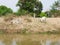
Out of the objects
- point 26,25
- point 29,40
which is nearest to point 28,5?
point 26,25

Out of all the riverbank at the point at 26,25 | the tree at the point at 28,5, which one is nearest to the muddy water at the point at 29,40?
the riverbank at the point at 26,25

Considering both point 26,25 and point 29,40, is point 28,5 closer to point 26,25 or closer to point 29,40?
point 26,25

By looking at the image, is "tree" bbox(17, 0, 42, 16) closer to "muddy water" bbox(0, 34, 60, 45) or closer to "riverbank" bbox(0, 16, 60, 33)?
"riverbank" bbox(0, 16, 60, 33)

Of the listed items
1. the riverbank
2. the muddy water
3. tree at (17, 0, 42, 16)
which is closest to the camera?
the muddy water

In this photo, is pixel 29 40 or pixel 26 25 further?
pixel 26 25

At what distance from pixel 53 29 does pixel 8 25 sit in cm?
419

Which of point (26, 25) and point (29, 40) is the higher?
point (29, 40)

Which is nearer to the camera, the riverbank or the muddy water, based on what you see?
the muddy water

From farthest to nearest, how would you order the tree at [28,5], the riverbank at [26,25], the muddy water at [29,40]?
the tree at [28,5] → the riverbank at [26,25] → the muddy water at [29,40]

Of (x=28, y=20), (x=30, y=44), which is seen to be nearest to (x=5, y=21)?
(x=28, y=20)

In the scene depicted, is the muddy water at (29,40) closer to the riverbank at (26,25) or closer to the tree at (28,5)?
the riverbank at (26,25)

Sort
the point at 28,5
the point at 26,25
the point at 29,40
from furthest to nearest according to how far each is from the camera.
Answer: the point at 28,5, the point at 26,25, the point at 29,40

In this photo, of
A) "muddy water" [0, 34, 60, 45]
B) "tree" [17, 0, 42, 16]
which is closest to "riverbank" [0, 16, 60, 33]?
"muddy water" [0, 34, 60, 45]

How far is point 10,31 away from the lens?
2142 cm
